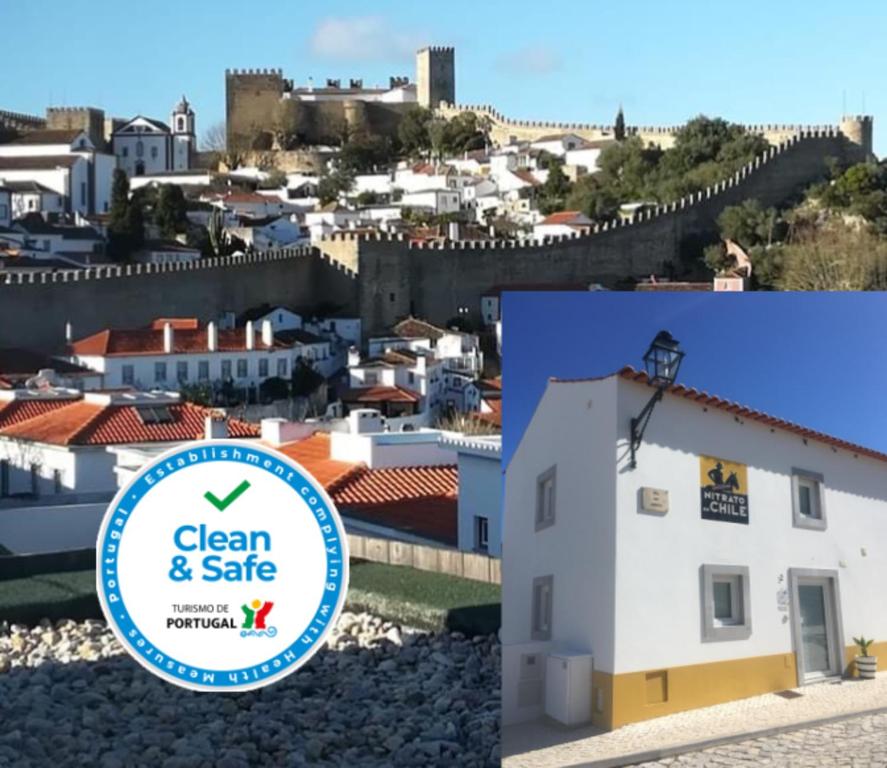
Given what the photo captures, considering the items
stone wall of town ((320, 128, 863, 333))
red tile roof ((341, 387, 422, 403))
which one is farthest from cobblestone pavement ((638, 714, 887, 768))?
stone wall of town ((320, 128, 863, 333))

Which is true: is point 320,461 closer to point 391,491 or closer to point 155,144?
point 391,491

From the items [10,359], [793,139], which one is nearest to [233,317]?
[10,359]

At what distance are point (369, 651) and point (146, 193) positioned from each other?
2043cm

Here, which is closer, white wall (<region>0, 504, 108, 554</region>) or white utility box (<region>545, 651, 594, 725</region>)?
white utility box (<region>545, 651, 594, 725</region>)

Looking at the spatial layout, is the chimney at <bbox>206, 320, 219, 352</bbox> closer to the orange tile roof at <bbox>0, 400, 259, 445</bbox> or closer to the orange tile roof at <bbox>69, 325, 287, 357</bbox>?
the orange tile roof at <bbox>69, 325, 287, 357</bbox>

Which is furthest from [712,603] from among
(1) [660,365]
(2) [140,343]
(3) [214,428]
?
(2) [140,343]

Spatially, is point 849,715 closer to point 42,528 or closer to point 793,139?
point 42,528

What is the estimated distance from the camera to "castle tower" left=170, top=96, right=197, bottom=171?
27812mm

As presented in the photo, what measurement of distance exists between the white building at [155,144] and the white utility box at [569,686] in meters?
24.5

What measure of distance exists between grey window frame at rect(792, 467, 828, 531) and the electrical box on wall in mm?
174

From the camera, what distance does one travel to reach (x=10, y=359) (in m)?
10.6

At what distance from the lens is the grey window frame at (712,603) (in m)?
2.13

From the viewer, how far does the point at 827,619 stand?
219 cm

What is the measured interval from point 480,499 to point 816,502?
48cm
